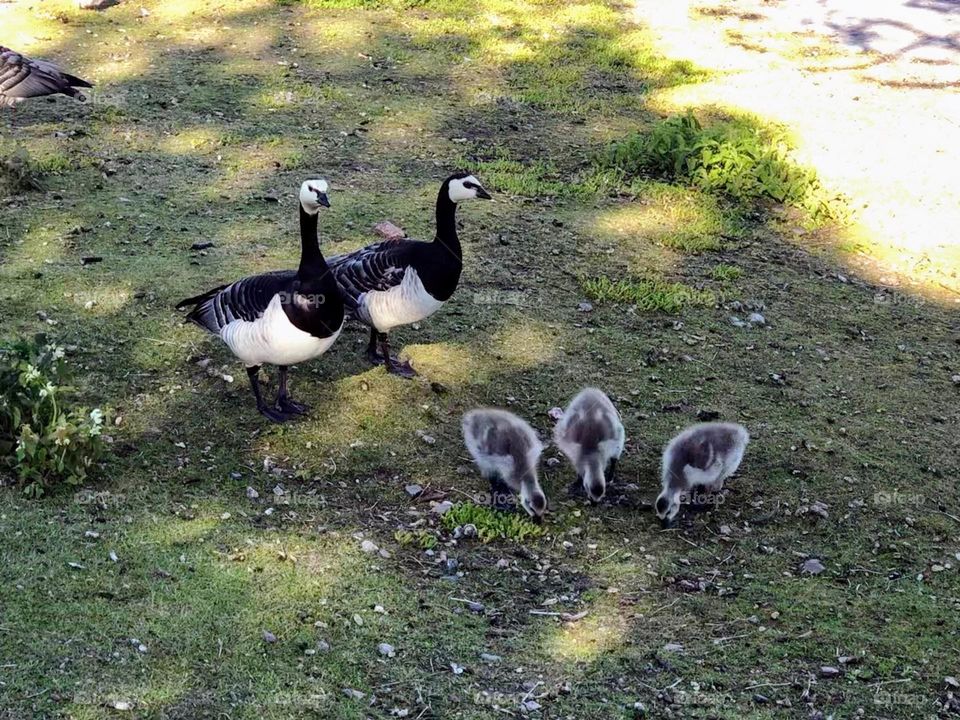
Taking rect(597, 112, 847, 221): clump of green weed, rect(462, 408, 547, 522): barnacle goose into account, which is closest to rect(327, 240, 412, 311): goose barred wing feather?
rect(462, 408, 547, 522): barnacle goose

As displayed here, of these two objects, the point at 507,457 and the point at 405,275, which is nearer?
the point at 507,457

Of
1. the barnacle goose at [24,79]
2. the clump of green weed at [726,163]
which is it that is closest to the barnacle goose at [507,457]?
the clump of green weed at [726,163]

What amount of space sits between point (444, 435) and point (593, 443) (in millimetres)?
1048

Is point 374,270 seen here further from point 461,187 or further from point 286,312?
point 286,312

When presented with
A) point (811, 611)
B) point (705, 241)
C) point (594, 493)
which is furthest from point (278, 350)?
point (705, 241)

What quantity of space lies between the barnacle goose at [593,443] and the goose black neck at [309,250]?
5.63 ft

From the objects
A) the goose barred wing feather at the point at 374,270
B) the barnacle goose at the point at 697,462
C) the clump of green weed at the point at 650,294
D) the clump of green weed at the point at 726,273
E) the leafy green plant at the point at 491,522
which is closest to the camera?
the leafy green plant at the point at 491,522

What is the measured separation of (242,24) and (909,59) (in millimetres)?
7931

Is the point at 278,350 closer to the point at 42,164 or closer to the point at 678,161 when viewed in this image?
the point at 42,164

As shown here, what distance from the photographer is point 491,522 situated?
20.1ft

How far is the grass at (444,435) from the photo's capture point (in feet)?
16.5

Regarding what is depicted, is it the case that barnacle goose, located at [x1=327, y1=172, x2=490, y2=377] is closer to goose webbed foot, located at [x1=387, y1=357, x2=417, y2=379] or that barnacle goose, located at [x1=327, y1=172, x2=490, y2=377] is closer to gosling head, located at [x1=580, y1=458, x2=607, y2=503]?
goose webbed foot, located at [x1=387, y1=357, x2=417, y2=379]

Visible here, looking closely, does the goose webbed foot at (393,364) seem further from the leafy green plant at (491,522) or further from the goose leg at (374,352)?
the leafy green plant at (491,522)

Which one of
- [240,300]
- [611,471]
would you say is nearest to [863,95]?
[611,471]
